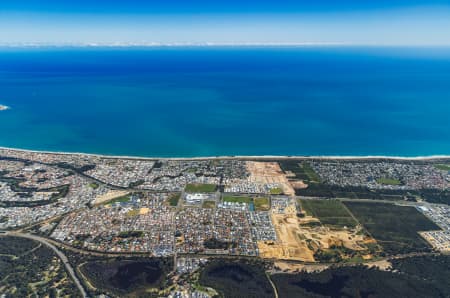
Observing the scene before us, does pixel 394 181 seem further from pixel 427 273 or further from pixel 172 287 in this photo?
pixel 172 287

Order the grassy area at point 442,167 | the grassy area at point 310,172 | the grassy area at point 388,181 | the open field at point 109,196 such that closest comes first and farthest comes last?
the open field at point 109,196 → the grassy area at point 388,181 → the grassy area at point 310,172 → the grassy area at point 442,167

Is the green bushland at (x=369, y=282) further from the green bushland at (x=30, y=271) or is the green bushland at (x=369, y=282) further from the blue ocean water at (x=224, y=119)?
the blue ocean water at (x=224, y=119)

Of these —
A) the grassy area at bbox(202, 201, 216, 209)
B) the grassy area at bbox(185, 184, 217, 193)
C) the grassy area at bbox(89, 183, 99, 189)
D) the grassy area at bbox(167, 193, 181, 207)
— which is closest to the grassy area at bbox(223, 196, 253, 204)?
the grassy area at bbox(202, 201, 216, 209)

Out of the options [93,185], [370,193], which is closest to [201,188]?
[93,185]

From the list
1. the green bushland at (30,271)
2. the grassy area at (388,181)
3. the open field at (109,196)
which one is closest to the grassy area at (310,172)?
the grassy area at (388,181)

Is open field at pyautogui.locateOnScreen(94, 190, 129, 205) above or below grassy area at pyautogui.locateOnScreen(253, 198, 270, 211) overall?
above

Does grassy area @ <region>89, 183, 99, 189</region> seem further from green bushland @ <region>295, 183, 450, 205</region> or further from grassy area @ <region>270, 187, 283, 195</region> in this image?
green bushland @ <region>295, 183, 450, 205</region>
